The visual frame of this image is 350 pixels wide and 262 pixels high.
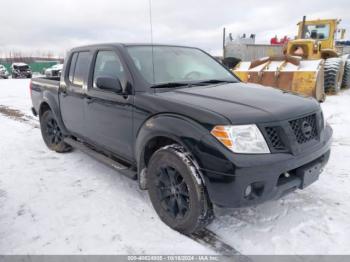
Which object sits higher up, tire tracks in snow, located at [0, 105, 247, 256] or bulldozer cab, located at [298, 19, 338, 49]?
bulldozer cab, located at [298, 19, 338, 49]

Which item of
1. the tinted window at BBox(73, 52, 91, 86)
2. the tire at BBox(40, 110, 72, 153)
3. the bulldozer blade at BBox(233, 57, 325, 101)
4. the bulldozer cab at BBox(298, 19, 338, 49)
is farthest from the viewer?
the bulldozer cab at BBox(298, 19, 338, 49)

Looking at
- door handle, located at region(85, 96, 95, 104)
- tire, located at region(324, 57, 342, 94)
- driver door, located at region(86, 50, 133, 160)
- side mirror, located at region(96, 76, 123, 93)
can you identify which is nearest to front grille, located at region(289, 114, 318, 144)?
driver door, located at region(86, 50, 133, 160)

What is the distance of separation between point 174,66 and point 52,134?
2.92 metres

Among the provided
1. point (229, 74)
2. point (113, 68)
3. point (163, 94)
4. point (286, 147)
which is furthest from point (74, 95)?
point (286, 147)

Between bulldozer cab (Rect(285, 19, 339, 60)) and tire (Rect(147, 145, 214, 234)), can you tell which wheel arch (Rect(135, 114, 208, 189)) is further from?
bulldozer cab (Rect(285, 19, 339, 60))

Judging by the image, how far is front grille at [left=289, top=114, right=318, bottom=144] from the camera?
8.32 feet

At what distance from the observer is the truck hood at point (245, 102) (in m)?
2.39

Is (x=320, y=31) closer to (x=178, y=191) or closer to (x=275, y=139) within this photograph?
(x=275, y=139)

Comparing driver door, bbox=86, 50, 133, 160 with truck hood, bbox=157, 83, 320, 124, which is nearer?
truck hood, bbox=157, 83, 320, 124

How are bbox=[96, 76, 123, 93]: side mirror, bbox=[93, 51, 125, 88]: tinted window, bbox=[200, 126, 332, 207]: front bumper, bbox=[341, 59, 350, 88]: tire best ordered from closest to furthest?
bbox=[200, 126, 332, 207]: front bumper → bbox=[96, 76, 123, 93]: side mirror → bbox=[93, 51, 125, 88]: tinted window → bbox=[341, 59, 350, 88]: tire

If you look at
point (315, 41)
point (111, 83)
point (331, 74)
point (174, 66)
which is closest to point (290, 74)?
point (331, 74)

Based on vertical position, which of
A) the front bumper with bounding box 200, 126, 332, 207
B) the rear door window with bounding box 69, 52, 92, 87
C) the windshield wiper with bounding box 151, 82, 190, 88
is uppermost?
the rear door window with bounding box 69, 52, 92, 87

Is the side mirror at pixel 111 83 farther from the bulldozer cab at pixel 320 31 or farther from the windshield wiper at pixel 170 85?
the bulldozer cab at pixel 320 31

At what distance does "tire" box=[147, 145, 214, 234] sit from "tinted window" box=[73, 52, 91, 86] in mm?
1806
